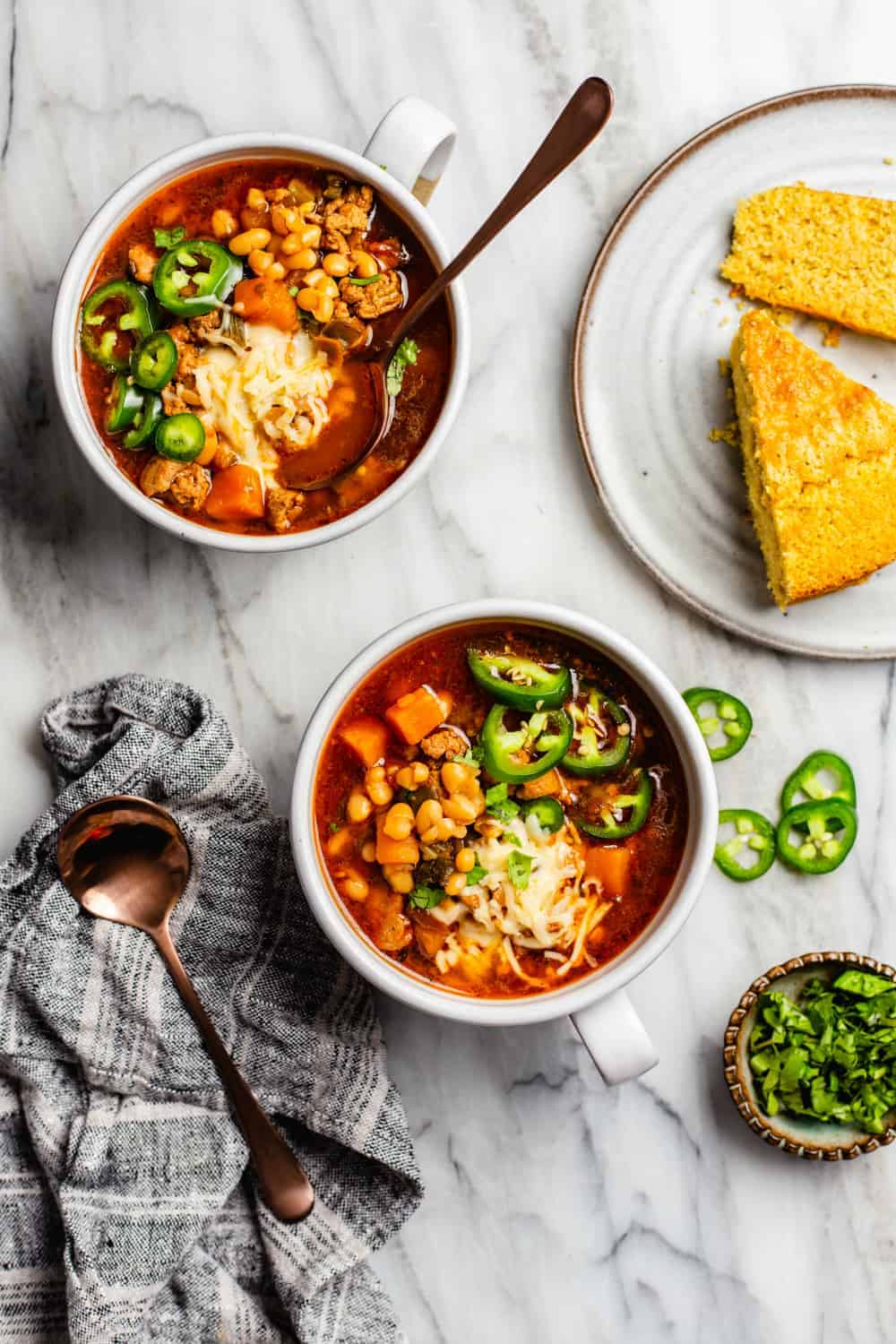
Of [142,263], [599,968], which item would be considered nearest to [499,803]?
[599,968]

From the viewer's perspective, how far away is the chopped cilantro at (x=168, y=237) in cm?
281

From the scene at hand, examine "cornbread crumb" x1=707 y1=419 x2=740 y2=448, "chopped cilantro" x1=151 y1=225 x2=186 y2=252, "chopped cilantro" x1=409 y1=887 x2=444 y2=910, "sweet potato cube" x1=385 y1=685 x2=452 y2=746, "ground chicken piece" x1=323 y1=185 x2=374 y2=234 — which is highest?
"ground chicken piece" x1=323 y1=185 x2=374 y2=234

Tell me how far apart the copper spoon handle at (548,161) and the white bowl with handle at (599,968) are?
0.69 metres

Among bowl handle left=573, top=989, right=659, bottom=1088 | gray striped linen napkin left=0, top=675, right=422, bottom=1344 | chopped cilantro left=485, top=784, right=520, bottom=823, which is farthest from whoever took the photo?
gray striped linen napkin left=0, top=675, right=422, bottom=1344

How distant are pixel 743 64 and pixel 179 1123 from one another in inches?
119

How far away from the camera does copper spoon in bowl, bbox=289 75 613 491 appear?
254 cm

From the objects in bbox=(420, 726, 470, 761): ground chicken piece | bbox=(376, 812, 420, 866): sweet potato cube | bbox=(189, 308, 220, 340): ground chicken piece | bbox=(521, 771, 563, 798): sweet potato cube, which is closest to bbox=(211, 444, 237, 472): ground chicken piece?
bbox=(189, 308, 220, 340): ground chicken piece

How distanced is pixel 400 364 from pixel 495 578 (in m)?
0.65

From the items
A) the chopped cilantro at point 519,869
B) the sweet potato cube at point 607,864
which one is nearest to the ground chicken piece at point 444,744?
the chopped cilantro at point 519,869

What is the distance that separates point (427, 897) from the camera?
108 inches

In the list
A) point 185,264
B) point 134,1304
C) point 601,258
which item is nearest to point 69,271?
point 185,264

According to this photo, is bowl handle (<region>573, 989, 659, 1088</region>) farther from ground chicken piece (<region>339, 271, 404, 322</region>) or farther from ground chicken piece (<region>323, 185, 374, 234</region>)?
ground chicken piece (<region>323, 185, 374, 234</region>)

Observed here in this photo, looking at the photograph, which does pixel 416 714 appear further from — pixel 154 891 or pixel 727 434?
pixel 727 434

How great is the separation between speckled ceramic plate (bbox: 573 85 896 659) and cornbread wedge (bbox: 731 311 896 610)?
0.31 feet
